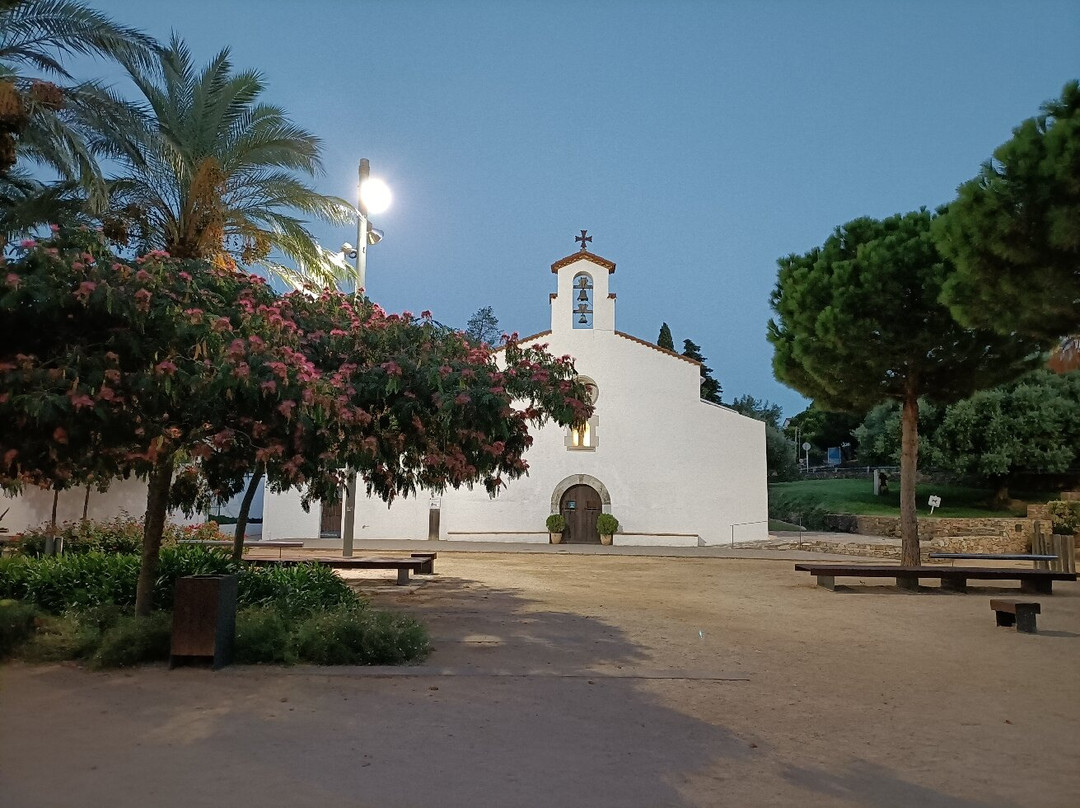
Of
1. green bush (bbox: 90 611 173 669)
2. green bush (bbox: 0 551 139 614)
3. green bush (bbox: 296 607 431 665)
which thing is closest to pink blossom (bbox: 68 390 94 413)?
green bush (bbox: 90 611 173 669)

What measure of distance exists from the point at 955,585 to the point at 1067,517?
12823 mm

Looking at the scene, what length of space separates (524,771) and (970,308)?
28.1 ft

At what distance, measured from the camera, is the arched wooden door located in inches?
1105

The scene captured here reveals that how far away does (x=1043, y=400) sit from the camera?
30.7 metres

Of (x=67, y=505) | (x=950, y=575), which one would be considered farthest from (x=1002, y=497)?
(x=67, y=505)

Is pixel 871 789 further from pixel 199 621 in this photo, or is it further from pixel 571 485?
pixel 571 485

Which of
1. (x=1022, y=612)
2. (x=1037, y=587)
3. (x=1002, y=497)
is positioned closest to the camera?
(x=1022, y=612)

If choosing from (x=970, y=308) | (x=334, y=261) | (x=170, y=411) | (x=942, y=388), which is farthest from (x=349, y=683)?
(x=942, y=388)

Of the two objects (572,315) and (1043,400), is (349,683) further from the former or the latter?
(1043,400)

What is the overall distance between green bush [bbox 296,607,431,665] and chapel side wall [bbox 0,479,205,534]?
13875 millimetres

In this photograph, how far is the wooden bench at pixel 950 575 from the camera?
43.5 ft

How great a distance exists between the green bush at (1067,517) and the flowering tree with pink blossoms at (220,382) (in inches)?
858

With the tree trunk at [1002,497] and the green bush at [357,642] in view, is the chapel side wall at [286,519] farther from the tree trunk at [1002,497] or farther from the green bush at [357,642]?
the tree trunk at [1002,497]

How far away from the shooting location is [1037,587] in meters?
14.0
